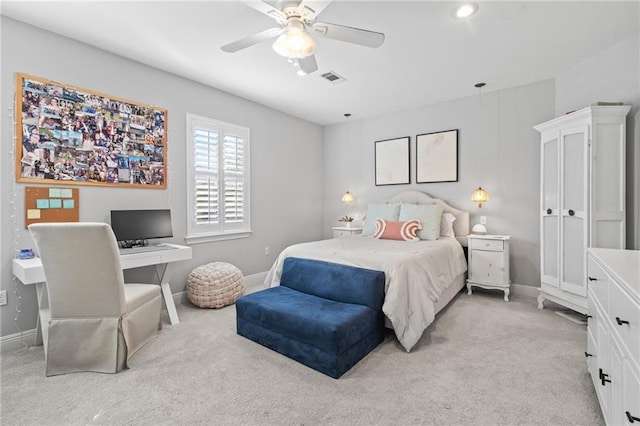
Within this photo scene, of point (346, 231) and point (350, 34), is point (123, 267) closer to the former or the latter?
point (350, 34)

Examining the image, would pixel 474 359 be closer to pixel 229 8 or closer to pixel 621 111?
pixel 621 111

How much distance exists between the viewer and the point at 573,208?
2.88 metres

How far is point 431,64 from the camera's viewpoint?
125 inches

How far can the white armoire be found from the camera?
268cm

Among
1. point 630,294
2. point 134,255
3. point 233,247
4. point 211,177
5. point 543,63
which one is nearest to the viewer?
point 630,294

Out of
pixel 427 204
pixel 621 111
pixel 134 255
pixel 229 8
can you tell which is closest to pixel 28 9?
pixel 229 8

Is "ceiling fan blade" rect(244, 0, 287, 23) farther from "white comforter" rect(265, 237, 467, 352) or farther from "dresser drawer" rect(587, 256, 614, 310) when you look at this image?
"dresser drawer" rect(587, 256, 614, 310)

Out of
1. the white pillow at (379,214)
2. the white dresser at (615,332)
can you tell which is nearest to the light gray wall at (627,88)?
the white dresser at (615,332)

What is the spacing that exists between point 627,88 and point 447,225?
7.19 ft

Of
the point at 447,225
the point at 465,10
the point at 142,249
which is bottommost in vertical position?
the point at 142,249

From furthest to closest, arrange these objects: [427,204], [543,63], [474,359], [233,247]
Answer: [427,204] < [233,247] < [543,63] < [474,359]

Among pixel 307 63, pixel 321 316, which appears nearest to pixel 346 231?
pixel 321 316

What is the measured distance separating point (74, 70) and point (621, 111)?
4.96 metres

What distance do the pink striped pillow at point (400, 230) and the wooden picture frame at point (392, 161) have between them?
1.01 meters
